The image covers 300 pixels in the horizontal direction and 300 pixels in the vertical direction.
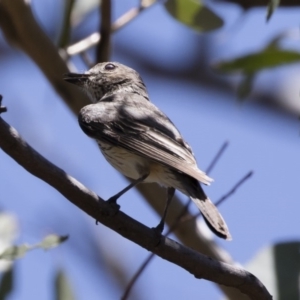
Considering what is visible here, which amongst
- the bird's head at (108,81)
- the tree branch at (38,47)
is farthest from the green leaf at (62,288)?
the bird's head at (108,81)

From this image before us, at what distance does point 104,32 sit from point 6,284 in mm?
1267

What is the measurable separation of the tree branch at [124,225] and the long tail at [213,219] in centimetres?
15

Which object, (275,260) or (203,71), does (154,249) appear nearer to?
(275,260)

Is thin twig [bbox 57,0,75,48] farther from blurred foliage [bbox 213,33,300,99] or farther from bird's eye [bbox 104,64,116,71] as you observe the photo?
blurred foliage [bbox 213,33,300,99]

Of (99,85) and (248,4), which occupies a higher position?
(248,4)

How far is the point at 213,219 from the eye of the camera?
255 cm

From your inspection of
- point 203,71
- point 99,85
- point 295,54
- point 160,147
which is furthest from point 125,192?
point 203,71

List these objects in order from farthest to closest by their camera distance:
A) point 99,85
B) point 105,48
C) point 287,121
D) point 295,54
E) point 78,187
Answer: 1. point 287,121
2. point 99,85
3. point 105,48
4. point 295,54
5. point 78,187

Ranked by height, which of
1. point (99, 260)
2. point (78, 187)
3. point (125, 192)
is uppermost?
point (78, 187)

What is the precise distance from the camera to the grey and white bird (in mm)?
2758

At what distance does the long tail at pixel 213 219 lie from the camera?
97.9 inches

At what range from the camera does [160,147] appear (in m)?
2.96

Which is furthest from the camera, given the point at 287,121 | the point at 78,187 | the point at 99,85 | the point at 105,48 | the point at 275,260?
the point at 287,121

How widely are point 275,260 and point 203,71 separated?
9.26 feet
